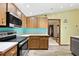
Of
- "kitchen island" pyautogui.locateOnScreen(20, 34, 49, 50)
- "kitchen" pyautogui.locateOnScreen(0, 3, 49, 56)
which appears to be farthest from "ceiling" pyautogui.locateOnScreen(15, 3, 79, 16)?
"kitchen island" pyautogui.locateOnScreen(20, 34, 49, 50)

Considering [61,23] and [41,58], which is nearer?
[41,58]

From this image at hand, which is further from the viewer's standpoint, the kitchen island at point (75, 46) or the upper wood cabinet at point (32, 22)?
the upper wood cabinet at point (32, 22)

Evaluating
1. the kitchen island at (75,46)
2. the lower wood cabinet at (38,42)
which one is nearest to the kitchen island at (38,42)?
the lower wood cabinet at (38,42)

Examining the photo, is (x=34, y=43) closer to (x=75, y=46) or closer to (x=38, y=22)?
(x=38, y=22)

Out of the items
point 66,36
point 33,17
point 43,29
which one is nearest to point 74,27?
point 66,36

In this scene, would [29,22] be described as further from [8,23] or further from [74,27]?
[8,23]

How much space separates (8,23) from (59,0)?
2.16 m

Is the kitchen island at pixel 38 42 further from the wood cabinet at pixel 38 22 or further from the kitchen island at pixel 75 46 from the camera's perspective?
the kitchen island at pixel 75 46

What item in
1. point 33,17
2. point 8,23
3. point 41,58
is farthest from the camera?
point 33,17

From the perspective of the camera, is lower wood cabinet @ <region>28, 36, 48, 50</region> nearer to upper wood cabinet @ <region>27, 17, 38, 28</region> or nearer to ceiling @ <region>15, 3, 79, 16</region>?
Result: ceiling @ <region>15, 3, 79, 16</region>

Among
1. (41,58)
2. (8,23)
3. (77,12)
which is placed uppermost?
(77,12)

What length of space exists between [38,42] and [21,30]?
3.76 feet

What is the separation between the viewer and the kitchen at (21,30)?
3.20 metres

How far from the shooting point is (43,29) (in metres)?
8.37
